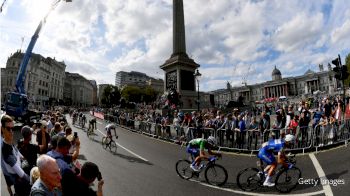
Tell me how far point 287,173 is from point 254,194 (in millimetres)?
1337

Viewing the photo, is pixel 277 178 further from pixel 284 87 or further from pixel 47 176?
pixel 284 87

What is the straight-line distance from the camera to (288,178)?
7.66 m

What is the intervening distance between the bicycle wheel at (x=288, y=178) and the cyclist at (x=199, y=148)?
1948 millimetres

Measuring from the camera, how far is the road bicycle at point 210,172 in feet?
26.8

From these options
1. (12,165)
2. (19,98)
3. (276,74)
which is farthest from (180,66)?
(276,74)

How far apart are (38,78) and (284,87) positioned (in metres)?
120

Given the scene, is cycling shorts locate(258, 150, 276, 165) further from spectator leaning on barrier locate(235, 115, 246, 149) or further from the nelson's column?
the nelson's column

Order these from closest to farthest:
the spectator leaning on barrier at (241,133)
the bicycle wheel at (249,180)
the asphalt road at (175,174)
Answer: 1. the asphalt road at (175,174)
2. the bicycle wheel at (249,180)
3. the spectator leaning on barrier at (241,133)

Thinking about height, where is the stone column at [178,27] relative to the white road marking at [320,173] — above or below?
above

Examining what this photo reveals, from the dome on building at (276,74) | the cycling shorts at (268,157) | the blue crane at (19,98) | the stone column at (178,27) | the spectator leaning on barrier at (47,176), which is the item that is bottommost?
the cycling shorts at (268,157)

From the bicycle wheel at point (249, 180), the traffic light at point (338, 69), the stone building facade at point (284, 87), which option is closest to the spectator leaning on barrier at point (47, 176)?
the bicycle wheel at point (249, 180)

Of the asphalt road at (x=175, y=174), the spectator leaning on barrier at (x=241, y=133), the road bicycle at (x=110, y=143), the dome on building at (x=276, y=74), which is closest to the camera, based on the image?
the asphalt road at (x=175, y=174)

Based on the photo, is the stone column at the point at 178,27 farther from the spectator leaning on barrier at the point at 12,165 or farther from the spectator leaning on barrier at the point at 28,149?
the spectator leaning on barrier at the point at 12,165

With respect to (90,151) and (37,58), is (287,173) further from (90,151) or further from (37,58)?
(37,58)
